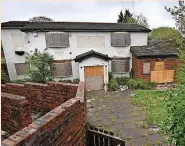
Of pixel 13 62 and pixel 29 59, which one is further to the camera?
pixel 13 62

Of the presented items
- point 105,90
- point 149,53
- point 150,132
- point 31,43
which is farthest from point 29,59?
point 150,132

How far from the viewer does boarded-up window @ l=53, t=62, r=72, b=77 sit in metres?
15.7

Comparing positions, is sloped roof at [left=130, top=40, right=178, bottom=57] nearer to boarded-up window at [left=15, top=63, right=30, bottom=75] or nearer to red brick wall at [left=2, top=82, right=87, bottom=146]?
boarded-up window at [left=15, top=63, right=30, bottom=75]

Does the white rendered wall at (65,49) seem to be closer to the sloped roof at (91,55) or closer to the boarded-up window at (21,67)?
the boarded-up window at (21,67)

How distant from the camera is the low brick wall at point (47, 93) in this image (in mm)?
5141

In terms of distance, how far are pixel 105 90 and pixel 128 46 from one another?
4788 millimetres

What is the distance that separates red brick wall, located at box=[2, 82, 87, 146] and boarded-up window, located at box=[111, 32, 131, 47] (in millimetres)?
12533

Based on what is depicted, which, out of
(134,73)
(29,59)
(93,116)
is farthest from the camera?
(134,73)

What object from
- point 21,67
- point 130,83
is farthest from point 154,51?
point 21,67

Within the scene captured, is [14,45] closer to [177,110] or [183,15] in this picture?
[183,15]

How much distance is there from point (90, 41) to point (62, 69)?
11.6ft

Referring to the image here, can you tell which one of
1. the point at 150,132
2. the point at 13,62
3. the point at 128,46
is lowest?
the point at 150,132

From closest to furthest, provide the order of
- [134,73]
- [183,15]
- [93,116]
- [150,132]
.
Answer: [183,15]
[150,132]
[93,116]
[134,73]

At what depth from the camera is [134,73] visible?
645 inches
